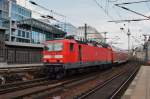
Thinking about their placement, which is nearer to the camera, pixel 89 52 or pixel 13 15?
pixel 89 52

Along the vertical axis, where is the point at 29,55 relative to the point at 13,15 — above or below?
below

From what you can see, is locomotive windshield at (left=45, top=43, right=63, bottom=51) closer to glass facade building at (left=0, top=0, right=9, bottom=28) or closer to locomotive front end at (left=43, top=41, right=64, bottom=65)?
locomotive front end at (left=43, top=41, right=64, bottom=65)

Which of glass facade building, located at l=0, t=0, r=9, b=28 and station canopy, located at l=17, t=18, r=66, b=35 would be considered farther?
glass facade building, located at l=0, t=0, r=9, b=28

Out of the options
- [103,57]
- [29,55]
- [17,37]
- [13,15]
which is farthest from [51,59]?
[13,15]

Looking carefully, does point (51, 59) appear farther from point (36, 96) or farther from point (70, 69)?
point (36, 96)

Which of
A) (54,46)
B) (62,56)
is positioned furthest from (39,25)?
(62,56)

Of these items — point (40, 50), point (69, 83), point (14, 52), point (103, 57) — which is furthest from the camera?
point (40, 50)

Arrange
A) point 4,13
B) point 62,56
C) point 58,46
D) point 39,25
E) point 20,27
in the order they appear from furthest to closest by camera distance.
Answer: point 4,13, point 20,27, point 39,25, point 58,46, point 62,56

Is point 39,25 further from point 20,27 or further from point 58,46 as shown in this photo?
point 58,46


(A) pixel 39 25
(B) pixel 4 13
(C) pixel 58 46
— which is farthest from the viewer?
(B) pixel 4 13

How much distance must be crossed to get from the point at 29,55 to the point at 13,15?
2088 inches

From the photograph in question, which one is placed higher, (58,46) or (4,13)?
(4,13)

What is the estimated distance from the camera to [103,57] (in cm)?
3638

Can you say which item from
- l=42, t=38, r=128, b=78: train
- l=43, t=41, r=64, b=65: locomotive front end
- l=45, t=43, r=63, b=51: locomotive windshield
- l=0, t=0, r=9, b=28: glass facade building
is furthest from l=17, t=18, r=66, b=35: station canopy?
l=43, t=41, r=64, b=65: locomotive front end
